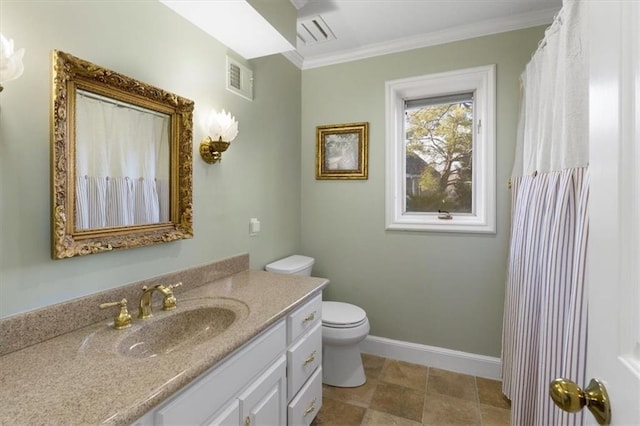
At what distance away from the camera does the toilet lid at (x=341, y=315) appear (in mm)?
1967

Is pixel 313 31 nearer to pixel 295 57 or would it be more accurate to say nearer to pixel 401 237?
pixel 295 57

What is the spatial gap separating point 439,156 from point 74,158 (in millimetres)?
2244

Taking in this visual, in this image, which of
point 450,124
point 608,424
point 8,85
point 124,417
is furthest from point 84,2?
point 450,124

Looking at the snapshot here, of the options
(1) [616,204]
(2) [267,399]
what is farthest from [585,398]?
(2) [267,399]

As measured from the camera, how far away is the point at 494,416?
1.78m

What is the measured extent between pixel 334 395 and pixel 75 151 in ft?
6.27

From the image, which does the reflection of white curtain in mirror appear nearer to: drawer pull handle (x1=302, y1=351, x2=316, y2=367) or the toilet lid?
drawer pull handle (x1=302, y1=351, x2=316, y2=367)

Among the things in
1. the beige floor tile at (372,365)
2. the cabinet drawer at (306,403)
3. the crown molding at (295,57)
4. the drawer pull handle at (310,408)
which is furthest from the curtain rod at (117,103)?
the beige floor tile at (372,365)

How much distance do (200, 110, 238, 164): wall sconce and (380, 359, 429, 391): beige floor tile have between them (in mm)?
1858

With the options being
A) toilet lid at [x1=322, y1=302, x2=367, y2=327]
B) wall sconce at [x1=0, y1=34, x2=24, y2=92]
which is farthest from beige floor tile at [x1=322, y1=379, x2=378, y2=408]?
wall sconce at [x1=0, y1=34, x2=24, y2=92]

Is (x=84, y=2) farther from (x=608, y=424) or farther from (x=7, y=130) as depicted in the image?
(x=608, y=424)

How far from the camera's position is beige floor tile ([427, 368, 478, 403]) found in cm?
197

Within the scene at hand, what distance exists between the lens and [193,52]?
1.53 metres

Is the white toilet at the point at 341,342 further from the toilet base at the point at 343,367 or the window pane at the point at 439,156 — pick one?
the window pane at the point at 439,156
